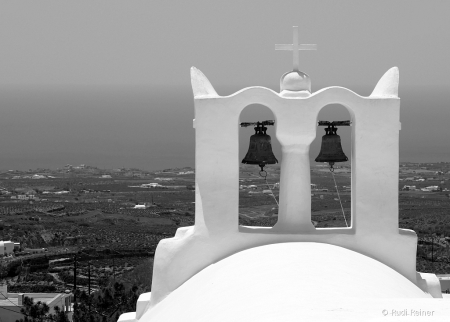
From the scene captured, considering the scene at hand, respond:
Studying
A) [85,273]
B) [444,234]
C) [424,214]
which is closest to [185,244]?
[85,273]

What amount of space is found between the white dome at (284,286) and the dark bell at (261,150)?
4.80ft

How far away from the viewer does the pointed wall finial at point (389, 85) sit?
27.8 feet

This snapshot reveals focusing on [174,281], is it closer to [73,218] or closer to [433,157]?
[73,218]

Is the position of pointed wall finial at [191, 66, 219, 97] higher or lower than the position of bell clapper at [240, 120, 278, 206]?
higher

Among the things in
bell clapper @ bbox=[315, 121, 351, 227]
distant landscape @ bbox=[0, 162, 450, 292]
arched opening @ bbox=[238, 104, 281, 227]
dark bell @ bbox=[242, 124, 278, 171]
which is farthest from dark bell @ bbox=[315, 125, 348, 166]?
arched opening @ bbox=[238, 104, 281, 227]

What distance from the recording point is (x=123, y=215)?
72875 millimetres

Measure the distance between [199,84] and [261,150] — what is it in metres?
1.24

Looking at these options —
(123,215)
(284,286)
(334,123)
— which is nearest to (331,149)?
(334,123)

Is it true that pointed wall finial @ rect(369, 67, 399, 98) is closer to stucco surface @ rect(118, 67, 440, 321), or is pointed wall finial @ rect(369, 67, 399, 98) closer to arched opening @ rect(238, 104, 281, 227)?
stucco surface @ rect(118, 67, 440, 321)

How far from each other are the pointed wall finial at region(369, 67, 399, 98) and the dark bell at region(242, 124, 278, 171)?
1377 millimetres

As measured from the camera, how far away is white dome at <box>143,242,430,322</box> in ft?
19.2

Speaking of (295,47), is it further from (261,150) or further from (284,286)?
(284,286)

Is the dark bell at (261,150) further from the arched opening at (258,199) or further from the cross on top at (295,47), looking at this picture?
the arched opening at (258,199)

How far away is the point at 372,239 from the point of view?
8391 millimetres
